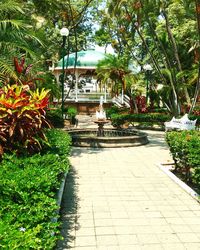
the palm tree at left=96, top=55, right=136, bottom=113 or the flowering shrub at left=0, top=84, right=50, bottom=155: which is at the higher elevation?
the palm tree at left=96, top=55, right=136, bottom=113

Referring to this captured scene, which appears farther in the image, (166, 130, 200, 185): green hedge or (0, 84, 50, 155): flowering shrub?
(166, 130, 200, 185): green hedge

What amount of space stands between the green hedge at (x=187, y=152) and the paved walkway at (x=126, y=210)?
485mm

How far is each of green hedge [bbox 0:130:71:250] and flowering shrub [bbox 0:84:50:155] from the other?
71 cm

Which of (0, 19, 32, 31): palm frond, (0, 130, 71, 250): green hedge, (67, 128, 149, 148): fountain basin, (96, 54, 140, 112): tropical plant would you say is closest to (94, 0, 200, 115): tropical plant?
(96, 54, 140, 112): tropical plant

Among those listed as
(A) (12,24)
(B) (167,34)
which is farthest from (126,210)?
(B) (167,34)

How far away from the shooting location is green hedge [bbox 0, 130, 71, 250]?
3041 mm

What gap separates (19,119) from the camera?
17.9 ft

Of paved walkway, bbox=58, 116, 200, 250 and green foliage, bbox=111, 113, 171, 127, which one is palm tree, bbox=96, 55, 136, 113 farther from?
paved walkway, bbox=58, 116, 200, 250

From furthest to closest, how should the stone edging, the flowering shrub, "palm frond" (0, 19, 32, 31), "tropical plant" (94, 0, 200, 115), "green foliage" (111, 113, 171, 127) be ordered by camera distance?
"green foliage" (111, 113, 171, 127)
"tropical plant" (94, 0, 200, 115)
"palm frond" (0, 19, 32, 31)
the stone edging
the flowering shrub

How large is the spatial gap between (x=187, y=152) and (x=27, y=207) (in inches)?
168

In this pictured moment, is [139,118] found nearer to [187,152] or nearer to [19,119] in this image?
[187,152]

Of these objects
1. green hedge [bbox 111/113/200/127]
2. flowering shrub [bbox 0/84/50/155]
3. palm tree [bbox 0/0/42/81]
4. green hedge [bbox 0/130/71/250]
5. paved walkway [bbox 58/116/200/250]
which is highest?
palm tree [bbox 0/0/42/81]

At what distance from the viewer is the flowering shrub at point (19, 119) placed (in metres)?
5.35

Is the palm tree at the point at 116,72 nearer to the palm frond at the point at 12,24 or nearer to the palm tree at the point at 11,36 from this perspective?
the palm tree at the point at 11,36
